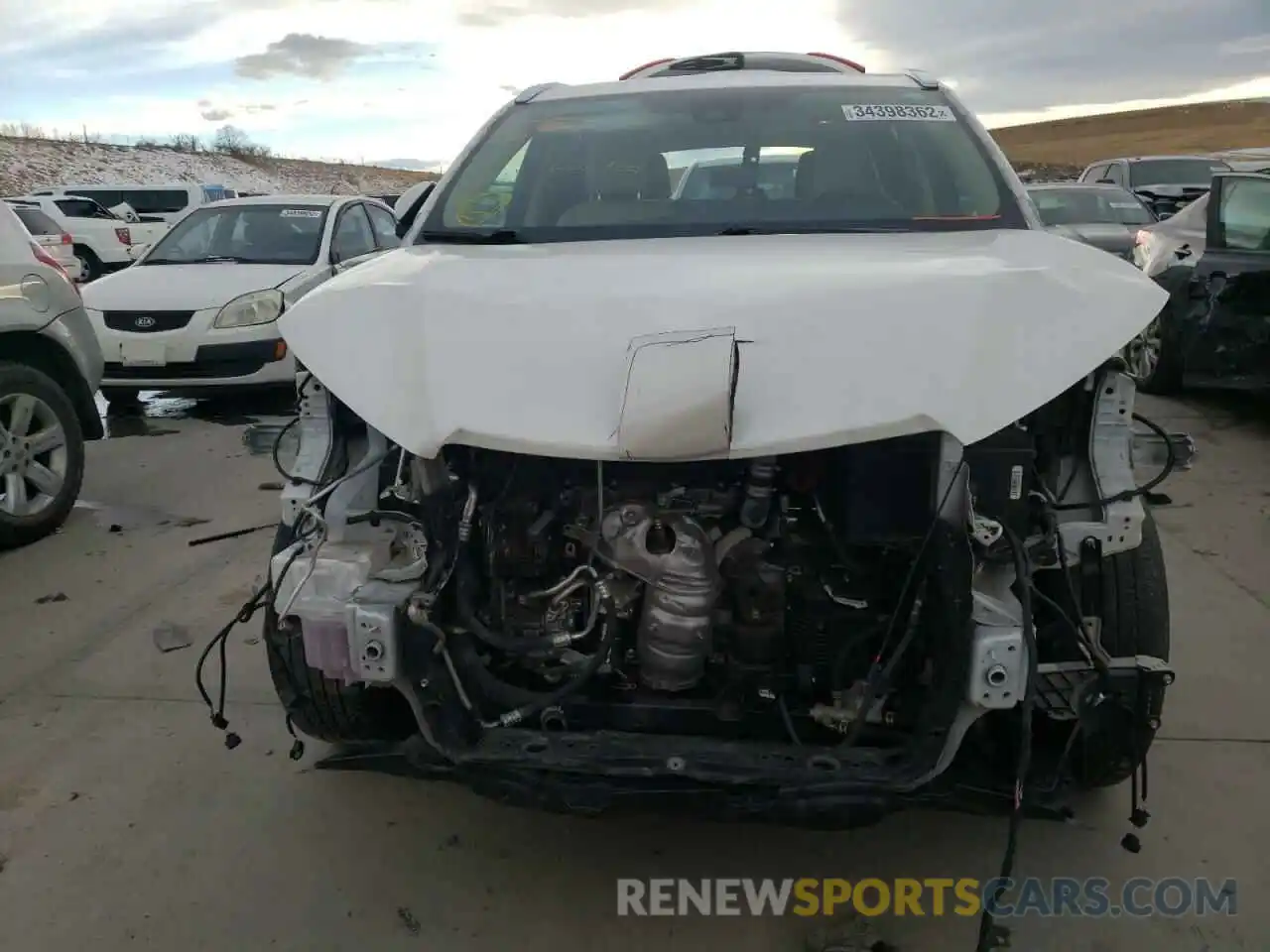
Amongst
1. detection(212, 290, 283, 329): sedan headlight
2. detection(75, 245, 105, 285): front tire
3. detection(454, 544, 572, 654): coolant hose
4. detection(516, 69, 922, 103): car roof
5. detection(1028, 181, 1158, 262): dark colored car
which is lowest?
detection(75, 245, 105, 285): front tire

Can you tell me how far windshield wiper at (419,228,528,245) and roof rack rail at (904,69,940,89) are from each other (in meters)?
1.60

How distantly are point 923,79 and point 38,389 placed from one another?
422 centimetres

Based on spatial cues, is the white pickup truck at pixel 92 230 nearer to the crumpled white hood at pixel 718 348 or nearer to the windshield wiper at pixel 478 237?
the windshield wiper at pixel 478 237

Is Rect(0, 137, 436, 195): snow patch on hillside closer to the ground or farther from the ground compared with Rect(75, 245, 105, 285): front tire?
farther from the ground

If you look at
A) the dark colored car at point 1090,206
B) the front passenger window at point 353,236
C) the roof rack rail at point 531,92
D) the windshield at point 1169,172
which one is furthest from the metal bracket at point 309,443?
the windshield at point 1169,172

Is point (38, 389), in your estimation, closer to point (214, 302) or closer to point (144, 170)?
point (214, 302)

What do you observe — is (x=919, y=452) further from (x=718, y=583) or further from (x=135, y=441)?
(x=135, y=441)

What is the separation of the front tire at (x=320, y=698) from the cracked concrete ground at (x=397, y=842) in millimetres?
313

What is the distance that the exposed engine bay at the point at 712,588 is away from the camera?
85.7 inches

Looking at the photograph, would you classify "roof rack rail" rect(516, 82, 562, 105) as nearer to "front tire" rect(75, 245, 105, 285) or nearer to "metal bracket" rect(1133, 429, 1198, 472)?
"metal bracket" rect(1133, 429, 1198, 472)

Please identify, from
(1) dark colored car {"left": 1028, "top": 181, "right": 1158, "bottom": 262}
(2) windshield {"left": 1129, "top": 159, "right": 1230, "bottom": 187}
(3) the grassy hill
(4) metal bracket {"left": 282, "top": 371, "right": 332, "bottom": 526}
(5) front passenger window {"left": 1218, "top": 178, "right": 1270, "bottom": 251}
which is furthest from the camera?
(3) the grassy hill

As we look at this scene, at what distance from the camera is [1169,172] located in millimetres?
14508

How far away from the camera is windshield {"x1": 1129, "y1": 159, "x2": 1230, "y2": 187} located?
1443cm

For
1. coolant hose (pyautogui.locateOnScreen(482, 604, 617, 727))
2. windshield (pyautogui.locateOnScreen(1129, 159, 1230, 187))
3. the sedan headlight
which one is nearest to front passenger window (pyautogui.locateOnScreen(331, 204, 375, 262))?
the sedan headlight
